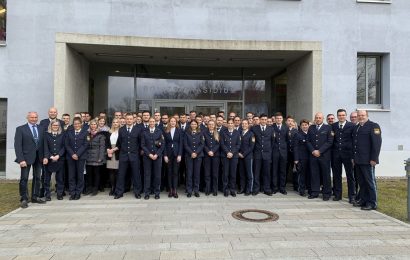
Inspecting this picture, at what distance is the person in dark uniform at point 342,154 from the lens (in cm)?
814

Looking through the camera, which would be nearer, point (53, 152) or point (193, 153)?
point (53, 152)

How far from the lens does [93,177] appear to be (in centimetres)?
911

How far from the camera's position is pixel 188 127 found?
8.90 meters

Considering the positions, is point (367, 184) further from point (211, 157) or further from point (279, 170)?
point (211, 157)

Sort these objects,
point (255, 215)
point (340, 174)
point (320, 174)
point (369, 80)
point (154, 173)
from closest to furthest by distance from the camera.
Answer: point (255, 215)
point (340, 174)
point (154, 173)
point (320, 174)
point (369, 80)

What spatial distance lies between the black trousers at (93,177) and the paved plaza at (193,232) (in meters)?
0.85

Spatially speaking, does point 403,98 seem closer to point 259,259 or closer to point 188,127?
point 188,127

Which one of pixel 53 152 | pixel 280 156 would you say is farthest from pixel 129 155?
pixel 280 156

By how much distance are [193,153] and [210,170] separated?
68 cm

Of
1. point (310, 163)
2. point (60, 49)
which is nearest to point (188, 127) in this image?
point (310, 163)

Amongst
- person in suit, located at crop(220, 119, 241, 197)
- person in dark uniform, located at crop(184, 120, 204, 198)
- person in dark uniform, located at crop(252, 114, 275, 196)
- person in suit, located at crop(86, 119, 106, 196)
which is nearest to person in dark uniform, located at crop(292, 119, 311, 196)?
person in dark uniform, located at crop(252, 114, 275, 196)

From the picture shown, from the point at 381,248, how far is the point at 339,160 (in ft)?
11.1

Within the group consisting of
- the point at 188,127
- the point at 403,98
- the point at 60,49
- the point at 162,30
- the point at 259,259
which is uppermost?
the point at 162,30

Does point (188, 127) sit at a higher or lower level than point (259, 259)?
higher
